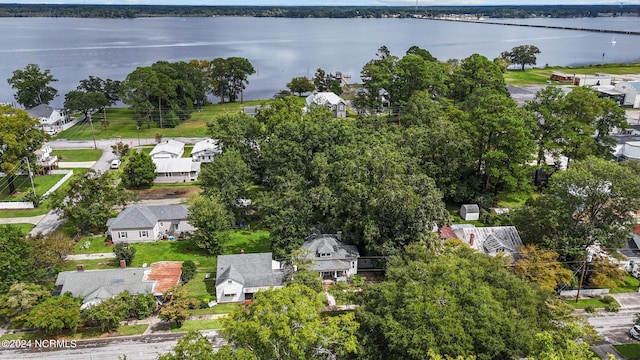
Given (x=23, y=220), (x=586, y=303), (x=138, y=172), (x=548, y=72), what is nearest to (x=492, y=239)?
(x=586, y=303)

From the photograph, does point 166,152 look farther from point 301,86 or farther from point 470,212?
point 301,86

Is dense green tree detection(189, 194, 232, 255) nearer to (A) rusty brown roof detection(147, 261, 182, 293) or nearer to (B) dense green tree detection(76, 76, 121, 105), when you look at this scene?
(A) rusty brown roof detection(147, 261, 182, 293)

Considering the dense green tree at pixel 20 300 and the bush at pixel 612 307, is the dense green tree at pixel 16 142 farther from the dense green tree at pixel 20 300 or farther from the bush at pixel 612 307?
the bush at pixel 612 307

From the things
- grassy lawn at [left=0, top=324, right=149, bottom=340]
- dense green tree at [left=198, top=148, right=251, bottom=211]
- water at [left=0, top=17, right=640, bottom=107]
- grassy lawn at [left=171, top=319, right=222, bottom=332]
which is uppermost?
water at [left=0, top=17, right=640, bottom=107]

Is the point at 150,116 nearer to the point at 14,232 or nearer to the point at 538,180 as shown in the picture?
the point at 14,232

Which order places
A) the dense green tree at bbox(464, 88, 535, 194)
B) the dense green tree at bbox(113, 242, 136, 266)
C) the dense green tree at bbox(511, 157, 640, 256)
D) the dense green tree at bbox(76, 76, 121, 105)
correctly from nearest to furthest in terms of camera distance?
the dense green tree at bbox(511, 157, 640, 256), the dense green tree at bbox(113, 242, 136, 266), the dense green tree at bbox(464, 88, 535, 194), the dense green tree at bbox(76, 76, 121, 105)

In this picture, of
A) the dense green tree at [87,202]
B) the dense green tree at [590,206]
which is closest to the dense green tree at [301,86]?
the dense green tree at [87,202]

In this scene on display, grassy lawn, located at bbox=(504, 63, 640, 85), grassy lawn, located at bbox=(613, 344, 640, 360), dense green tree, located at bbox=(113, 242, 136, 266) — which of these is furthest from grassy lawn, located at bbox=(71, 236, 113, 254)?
grassy lawn, located at bbox=(504, 63, 640, 85)
